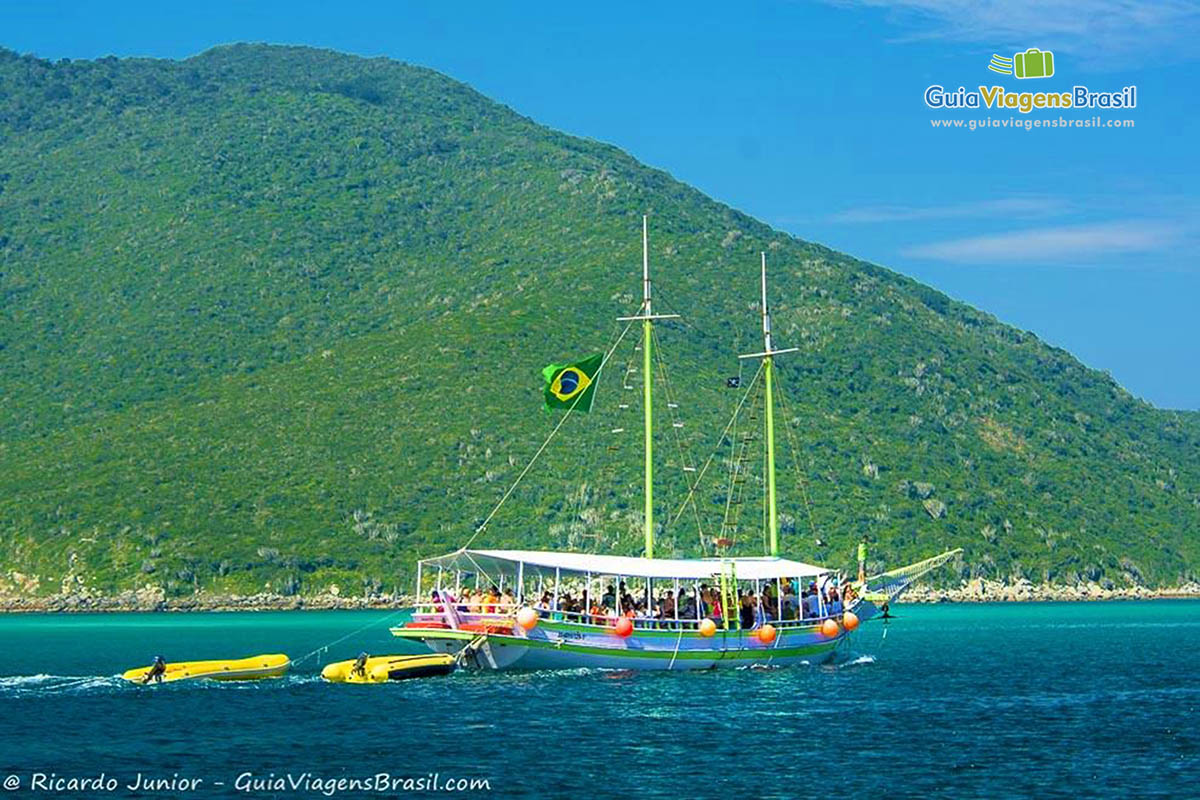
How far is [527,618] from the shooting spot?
231 feet

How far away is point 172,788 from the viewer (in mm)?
46625

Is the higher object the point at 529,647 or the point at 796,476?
the point at 796,476

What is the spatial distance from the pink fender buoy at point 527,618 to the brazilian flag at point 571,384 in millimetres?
10276

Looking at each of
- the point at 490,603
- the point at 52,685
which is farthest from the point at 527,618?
the point at 52,685

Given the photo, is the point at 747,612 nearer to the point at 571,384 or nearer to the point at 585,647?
the point at 585,647

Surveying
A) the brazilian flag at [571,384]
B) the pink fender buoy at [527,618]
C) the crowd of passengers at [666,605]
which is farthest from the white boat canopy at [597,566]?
the brazilian flag at [571,384]

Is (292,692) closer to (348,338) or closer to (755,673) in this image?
(755,673)

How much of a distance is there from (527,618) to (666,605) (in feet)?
20.9

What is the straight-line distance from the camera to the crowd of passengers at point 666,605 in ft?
237

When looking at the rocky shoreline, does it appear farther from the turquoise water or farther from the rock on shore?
the turquoise water

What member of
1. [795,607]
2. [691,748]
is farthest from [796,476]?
[691,748]

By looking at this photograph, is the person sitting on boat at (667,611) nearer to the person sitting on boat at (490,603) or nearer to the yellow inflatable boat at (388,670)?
the person sitting on boat at (490,603)

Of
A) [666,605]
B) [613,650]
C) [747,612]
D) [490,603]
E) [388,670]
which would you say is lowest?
[388,670]

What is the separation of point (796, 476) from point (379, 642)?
6736 cm
